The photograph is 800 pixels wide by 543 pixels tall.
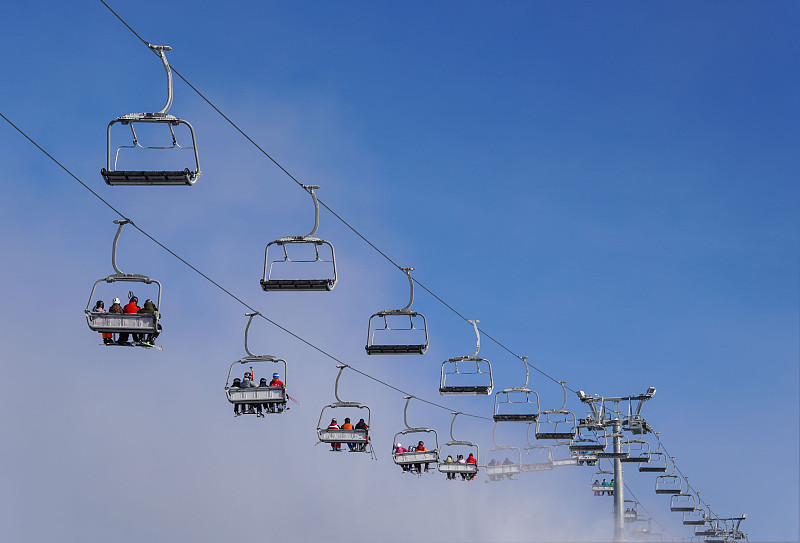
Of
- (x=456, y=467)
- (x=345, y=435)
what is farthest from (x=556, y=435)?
(x=345, y=435)

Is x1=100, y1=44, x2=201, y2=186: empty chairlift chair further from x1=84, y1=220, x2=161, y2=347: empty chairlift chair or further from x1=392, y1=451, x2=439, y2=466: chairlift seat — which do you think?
x1=392, y1=451, x2=439, y2=466: chairlift seat

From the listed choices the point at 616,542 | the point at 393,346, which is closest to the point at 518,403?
the point at 393,346

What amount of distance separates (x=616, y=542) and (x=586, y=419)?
594 cm

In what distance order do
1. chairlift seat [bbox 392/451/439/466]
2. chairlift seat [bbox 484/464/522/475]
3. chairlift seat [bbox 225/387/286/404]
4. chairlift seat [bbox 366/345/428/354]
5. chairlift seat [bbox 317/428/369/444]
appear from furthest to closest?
chairlift seat [bbox 484/464/522/475]
chairlift seat [bbox 392/451/439/466]
chairlift seat [bbox 317/428/369/444]
chairlift seat [bbox 225/387/286/404]
chairlift seat [bbox 366/345/428/354]

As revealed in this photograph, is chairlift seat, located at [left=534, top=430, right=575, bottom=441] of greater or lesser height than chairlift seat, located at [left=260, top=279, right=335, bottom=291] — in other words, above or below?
below

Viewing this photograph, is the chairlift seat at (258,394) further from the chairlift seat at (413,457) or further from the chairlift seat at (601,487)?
the chairlift seat at (601,487)

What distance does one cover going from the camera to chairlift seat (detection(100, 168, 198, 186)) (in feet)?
53.0

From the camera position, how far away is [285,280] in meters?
20.2

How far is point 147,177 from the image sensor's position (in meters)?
16.2

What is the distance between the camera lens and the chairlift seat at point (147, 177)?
53.0 ft

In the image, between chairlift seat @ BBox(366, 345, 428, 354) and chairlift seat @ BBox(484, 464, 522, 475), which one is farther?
chairlift seat @ BBox(484, 464, 522, 475)

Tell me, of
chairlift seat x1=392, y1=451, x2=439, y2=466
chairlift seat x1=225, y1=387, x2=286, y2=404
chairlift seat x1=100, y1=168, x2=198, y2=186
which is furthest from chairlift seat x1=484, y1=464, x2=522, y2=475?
chairlift seat x1=100, y1=168, x2=198, y2=186

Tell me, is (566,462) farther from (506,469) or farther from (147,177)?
(147,177)

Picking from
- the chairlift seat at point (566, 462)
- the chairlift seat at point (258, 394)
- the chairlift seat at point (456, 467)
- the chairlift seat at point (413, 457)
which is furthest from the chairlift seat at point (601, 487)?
the chairlift seat at point (258, 394)
